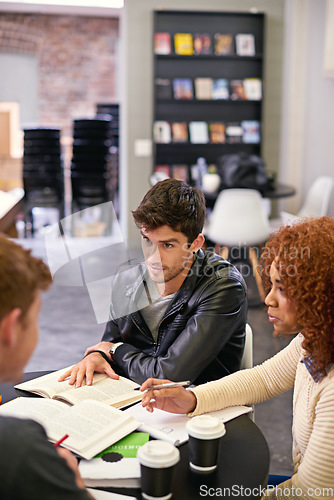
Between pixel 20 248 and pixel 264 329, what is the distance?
3283 millimetres

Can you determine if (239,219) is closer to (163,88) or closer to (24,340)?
(163,88)

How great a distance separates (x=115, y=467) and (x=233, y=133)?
17.9 ft

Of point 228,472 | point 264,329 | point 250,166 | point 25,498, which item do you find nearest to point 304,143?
point 250,166

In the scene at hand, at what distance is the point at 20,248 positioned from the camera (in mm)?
911

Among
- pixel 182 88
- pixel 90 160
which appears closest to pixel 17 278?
pixel 182 88

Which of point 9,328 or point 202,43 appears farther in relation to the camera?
point 202,43

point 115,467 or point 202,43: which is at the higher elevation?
point 202,43

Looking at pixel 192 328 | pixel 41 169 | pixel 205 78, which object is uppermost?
pixel 205 78

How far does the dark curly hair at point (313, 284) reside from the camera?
1.25 metres

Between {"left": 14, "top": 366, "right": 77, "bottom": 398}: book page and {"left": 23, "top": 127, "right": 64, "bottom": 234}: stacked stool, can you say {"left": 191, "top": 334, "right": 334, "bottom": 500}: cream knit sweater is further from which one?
{"left": 23, "top": 127, "right": 64, "bottom": 234}: stacked stool

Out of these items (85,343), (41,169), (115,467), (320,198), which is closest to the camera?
(115,467)

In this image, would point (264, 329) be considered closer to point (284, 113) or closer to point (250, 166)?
point (250, 166)

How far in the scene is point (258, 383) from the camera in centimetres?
155

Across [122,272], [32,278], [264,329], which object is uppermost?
[32,278]
